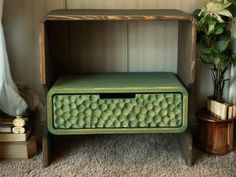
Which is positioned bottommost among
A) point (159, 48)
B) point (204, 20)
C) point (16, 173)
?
point (16, 173)

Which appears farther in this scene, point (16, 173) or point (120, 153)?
point (120, 153)

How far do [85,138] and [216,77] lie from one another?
0.74 m

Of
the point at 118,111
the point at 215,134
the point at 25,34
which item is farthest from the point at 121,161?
the point at 25,34

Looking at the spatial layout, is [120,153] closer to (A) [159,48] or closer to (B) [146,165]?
(B) [146,165]

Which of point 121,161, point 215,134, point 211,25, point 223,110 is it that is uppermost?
point 211,25

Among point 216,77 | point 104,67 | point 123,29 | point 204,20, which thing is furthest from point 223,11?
point 104,67

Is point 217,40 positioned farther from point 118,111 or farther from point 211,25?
point 118,111

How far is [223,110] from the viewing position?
188 cm

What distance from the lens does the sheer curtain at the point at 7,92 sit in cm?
177

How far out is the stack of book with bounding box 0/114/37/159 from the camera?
183 cm

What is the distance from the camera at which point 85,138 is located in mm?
2082

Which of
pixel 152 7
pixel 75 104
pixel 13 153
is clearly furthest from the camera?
pixel 152 7

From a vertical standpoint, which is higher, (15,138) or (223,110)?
(223,110)

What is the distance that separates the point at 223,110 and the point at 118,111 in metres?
0.52
